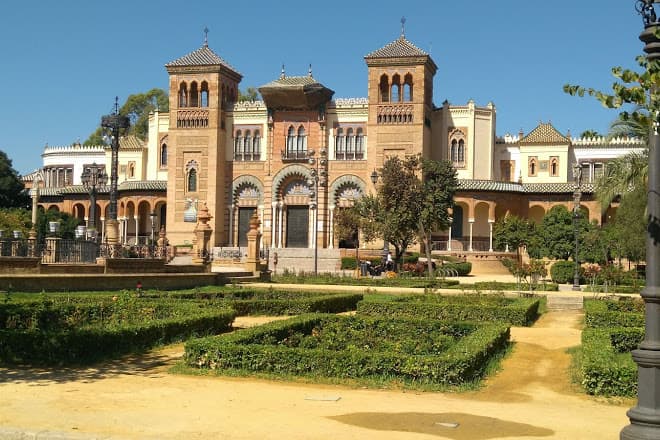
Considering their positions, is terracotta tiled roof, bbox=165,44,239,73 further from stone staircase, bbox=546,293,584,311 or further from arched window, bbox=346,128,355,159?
stone staircase, bbox=546,293,584,311

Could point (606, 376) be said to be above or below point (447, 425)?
above

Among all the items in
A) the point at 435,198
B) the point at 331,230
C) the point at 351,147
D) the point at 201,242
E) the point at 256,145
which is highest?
the point at 256,145

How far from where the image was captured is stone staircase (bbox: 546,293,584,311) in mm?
24314

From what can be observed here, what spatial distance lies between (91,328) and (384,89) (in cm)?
3863

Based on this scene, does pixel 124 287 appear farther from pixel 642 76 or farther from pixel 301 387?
pixel 642 76

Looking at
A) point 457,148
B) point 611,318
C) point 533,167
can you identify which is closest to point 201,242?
point 611,318

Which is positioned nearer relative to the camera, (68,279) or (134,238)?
(68,279)

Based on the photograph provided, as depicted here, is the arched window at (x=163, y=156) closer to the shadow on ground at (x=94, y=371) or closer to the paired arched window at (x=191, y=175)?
the paired arched window at (x=191, y=175)

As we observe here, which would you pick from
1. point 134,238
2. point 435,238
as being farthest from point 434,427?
point 134,238

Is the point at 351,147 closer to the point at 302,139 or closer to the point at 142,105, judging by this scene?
the point at 302,139

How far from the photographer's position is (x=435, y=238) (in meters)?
49.7

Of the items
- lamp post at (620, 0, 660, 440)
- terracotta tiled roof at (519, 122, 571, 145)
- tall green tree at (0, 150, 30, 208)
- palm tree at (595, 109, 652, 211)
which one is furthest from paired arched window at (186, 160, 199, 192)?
lamp post at (620, 0, 660, 440)

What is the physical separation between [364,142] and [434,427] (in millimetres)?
42507

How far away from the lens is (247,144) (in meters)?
52.4
